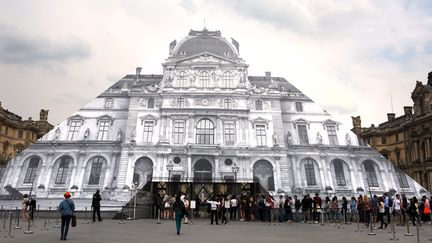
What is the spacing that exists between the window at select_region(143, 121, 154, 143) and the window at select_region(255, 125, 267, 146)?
5.80 metres

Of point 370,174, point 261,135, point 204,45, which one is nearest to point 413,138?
point 370,174

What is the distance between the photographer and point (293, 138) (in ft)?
63.0

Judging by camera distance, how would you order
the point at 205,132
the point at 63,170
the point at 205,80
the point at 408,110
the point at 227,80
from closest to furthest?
the point at 63,170, the point at 205,132, the point at 205,80, the point at 227,80, the point at 408,110

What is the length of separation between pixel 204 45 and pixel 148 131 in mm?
6226

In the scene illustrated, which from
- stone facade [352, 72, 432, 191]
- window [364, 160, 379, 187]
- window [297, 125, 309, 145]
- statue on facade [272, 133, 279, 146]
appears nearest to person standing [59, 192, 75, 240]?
statue on facade [272, 133, 279, 146]

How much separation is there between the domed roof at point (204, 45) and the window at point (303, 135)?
580 centimetres

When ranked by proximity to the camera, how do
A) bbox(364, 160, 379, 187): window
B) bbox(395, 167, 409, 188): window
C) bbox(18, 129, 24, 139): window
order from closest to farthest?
bbox(395, 167, 409, 188): window
bbox(364, 160, 379, 187): window
bbox(18, 129, 24, 139): window

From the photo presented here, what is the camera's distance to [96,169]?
1797 centimetres

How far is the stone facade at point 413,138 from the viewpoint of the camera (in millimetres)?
35750

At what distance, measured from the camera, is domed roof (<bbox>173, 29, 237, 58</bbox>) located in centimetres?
2069

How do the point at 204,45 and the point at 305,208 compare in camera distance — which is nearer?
the point at 305,208

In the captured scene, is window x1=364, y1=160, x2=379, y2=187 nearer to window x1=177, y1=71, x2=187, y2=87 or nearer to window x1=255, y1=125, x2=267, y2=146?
window x1=255, y1=125, x2=267, y2=146

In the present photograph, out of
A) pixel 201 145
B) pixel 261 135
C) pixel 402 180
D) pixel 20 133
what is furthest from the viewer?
pixel 20 133

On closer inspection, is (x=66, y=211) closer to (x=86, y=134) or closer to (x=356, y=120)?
(x=86, y=134)
